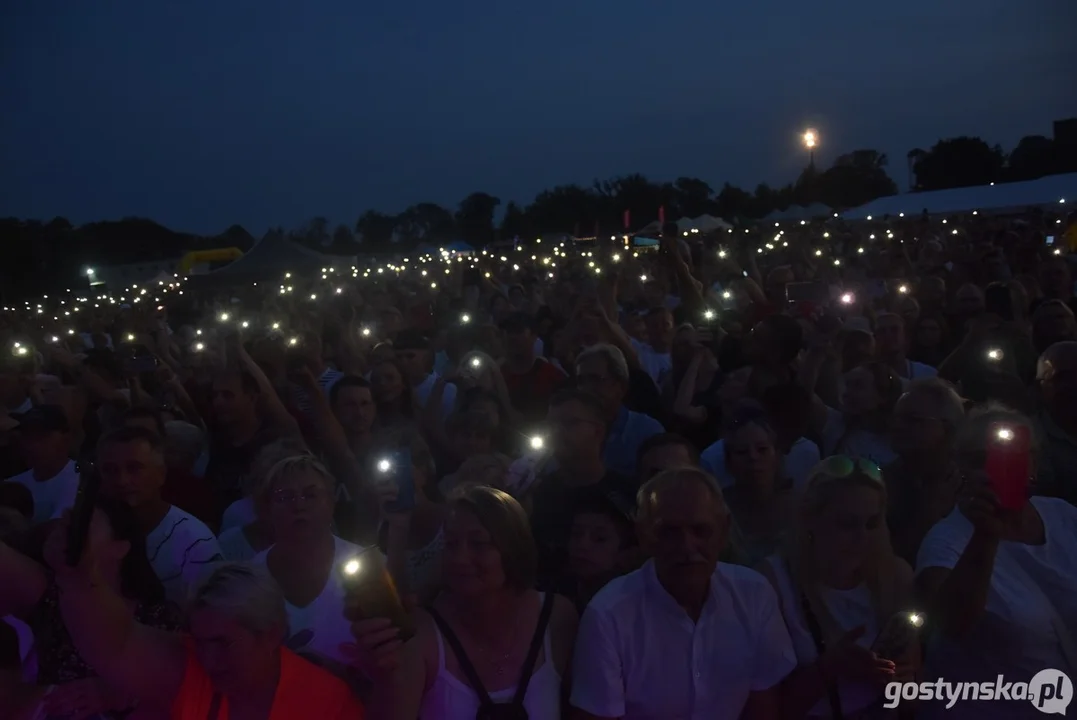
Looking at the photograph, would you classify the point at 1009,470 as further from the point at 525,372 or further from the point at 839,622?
the point at 525,372

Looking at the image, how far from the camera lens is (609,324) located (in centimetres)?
635

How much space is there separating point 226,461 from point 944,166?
243 ft

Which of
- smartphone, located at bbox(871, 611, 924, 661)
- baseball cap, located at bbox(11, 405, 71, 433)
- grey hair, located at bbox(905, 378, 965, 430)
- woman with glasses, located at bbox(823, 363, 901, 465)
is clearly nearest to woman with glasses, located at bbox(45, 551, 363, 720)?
smartphone, located at bbox(871, 611, 924, 661)

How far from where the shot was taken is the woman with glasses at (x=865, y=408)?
454 centimetres

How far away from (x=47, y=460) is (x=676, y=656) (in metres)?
3.44

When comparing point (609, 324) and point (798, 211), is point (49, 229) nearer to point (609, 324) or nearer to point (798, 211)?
point (798, 211)

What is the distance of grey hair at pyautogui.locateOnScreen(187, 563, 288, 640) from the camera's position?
2.47m

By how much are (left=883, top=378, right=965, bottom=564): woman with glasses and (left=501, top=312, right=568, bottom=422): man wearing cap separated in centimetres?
272

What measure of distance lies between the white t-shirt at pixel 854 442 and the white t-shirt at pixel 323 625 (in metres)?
2.47

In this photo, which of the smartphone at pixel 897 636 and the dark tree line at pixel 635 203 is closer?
the smartphone at pixel 897 636

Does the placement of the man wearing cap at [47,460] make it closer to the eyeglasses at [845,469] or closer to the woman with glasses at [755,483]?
the woman with glasses at [755,483]

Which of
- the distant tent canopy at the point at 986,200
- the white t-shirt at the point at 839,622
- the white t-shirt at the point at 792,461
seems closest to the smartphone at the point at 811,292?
the white t-shirt at the point at 792,461

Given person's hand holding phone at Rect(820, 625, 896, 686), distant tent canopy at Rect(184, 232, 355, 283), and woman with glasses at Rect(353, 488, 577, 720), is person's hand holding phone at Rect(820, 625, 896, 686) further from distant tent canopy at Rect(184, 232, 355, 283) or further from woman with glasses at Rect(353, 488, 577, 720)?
distant tent canopy at Rect(184, 232, 355, 283)

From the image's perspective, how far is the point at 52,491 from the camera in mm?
4504
